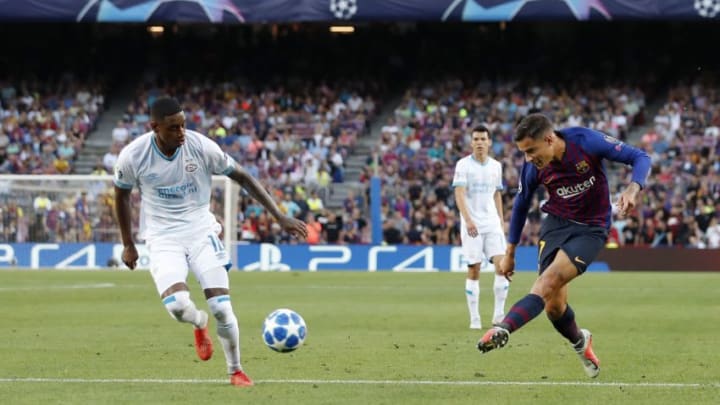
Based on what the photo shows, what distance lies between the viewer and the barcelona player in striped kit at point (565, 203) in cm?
991

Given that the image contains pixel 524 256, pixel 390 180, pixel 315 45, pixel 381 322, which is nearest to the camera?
pixel 381 322

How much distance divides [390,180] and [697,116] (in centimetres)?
945

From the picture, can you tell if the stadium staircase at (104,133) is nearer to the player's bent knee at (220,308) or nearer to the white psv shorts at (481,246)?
the white psv shorts at (481,246)

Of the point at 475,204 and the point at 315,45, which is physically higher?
the point at 315,45

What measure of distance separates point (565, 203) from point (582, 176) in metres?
0.36

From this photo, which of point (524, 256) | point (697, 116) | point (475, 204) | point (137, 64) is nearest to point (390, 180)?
point (524, 256)

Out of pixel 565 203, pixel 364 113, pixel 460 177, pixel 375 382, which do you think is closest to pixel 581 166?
pixel 565 203

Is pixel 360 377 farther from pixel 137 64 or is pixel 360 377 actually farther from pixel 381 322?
pixel 137 64

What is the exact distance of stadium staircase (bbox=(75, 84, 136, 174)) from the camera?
41.2 metres

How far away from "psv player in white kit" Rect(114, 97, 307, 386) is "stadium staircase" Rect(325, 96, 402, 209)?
87.2ft

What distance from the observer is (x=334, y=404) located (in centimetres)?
920

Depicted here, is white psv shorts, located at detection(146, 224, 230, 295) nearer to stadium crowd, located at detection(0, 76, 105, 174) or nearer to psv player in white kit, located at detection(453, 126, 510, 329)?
psv player in white kit, located at detection(453, 126, 510, 329)

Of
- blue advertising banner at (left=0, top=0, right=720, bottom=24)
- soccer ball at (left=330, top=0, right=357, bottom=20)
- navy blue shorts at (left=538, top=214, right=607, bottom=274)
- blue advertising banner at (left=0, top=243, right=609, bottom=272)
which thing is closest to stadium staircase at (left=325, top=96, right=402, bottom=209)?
blue advertising banner at (left=0, top=243, right=609, bottom=272)

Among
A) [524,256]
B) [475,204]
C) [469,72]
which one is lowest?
[524,256]
